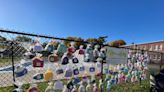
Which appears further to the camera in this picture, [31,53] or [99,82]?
[99,82]

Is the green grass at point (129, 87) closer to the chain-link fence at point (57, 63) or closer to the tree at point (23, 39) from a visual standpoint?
the chain-link fence at point (57, 63)

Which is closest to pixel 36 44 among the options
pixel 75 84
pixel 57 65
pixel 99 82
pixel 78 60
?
pixel 57 65

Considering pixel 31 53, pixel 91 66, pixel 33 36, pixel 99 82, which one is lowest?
pixel 99 82

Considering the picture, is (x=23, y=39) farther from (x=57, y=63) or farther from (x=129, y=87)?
(x=129, y=87)

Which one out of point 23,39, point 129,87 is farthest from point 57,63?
point 129,87

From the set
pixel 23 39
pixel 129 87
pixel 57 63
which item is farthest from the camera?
pixel 129 87

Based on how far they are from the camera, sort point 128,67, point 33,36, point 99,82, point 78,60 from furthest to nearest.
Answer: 1. point 128,67
2. point 99,82
3. point 78,60
4. point 33,36

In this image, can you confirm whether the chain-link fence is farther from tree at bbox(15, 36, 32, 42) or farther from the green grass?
the green grass

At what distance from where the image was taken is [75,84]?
343cm

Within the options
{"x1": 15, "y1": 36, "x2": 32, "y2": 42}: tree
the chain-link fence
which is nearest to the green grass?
the chain-link fence

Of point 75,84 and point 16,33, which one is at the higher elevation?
point 16,33

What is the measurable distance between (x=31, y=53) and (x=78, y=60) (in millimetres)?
1003

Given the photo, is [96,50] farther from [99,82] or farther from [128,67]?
[128,67]

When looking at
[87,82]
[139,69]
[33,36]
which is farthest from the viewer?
[139,69]
